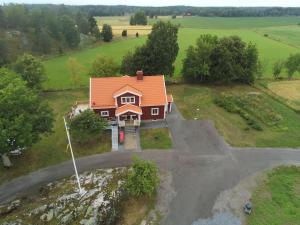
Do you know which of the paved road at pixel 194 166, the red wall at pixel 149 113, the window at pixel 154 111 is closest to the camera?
the paved road at pixel 194 166

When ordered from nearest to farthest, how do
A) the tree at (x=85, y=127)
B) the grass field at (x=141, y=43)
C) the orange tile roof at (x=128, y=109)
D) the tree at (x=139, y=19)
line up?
the tree at (x=85, y=127), the orange tile roof at (x=128, y=109), the grass field at (x=141, y=43), the tree at (x=139, y=19)

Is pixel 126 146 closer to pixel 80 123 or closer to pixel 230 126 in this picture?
pixel 80 123

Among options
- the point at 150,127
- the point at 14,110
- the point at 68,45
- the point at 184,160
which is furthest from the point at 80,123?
the point at 68,45

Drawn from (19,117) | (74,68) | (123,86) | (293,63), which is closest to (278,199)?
(123,86)

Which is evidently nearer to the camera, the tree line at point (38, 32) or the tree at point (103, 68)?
the tree at point (103, 68)

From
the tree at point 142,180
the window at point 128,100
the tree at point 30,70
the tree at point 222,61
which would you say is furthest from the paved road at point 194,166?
the tree at point 30,70

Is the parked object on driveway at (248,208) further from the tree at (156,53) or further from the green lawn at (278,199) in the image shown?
the tree at (156,53)

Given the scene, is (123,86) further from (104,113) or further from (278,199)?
(278,199)
